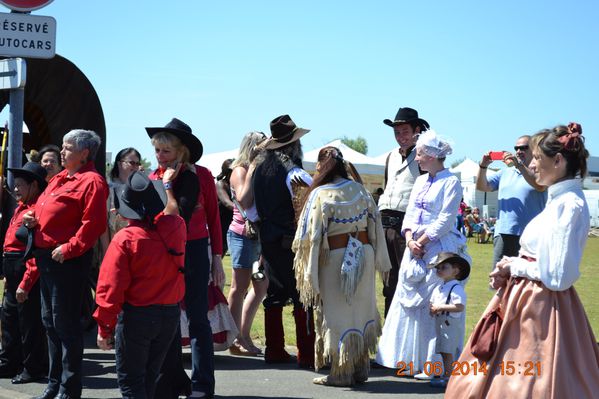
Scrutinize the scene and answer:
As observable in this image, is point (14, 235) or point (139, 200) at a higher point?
point (139, 200)

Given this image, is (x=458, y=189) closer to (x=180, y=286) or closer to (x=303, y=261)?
(x=303, y=261)

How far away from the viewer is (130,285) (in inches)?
199

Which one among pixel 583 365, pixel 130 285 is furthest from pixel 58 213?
pixel 583 365

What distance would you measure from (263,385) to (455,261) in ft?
5.81

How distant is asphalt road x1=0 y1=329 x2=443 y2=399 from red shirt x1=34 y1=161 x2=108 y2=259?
1.20 m

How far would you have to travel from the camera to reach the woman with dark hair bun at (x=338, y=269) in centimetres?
675

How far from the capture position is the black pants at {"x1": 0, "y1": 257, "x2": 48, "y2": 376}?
6.86 metres

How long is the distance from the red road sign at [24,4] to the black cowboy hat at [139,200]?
8.76 feet

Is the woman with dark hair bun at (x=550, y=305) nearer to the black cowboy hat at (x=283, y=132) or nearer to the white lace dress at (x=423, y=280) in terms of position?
the white lace dress at (x=423, y=280)

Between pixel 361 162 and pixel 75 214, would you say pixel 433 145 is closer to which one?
pixel 75 214

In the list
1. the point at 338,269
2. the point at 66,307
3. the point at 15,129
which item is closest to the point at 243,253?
the point at 338,269

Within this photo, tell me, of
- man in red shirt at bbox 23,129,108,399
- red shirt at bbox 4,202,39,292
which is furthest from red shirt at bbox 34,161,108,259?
red shirt at bbox 4,202,39,292

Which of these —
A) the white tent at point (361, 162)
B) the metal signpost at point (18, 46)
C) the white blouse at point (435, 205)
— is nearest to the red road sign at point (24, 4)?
the metal signpost at point (18, 46)

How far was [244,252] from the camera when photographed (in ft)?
27.1
